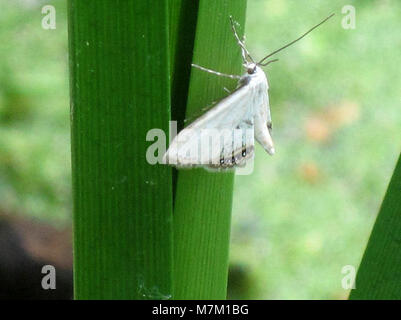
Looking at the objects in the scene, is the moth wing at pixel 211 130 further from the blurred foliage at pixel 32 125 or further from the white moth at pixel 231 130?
the blurred foliage at pixel 32 125

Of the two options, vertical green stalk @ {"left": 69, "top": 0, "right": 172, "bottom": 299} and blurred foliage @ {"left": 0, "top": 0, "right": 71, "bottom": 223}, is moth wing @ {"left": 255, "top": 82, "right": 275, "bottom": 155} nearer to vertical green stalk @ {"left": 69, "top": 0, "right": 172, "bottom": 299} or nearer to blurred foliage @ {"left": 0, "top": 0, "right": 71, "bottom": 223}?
vertical green stalk @ {"left": 69, "top": 0, "right": 172, "bottom": 299}

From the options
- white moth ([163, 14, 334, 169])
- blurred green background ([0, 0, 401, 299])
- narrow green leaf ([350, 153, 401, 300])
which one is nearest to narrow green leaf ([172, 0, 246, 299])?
white moth ([163, 14, 334, 169])

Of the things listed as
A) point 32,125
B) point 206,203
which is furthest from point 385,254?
point 32,125

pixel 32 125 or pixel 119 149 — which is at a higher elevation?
pixel 119 149

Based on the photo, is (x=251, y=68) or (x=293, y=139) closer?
(x=251, y=68)

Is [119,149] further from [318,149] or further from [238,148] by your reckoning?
[318,149]

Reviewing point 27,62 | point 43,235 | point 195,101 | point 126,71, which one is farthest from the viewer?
point 27,62
